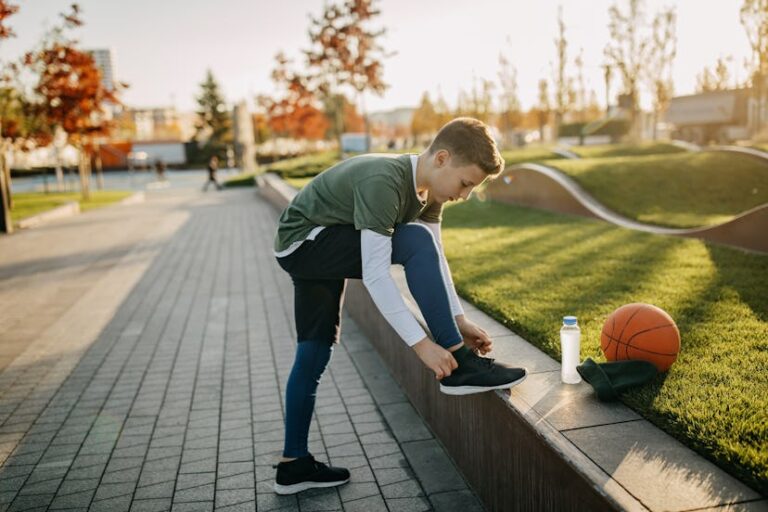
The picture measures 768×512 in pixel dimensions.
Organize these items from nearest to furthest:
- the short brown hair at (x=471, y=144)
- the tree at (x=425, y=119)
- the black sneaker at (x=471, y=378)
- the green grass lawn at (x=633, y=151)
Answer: the short brown hair at (x=471, y=144) < the black sneaker at (x=471, y=378) < the green grass lawn at (x=633, y=151) < the tree at (x=425, y=119)

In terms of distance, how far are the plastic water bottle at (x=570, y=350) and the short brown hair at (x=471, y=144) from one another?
1023 millimetres

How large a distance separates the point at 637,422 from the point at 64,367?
5047 mm

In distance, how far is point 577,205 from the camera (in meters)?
11.6

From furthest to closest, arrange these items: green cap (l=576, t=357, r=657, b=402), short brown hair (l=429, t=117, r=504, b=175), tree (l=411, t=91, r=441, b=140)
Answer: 1. tree (l=411, t=91, r=441, b=140)
2. green cap (l=576, t=357, r=657, b=402)
3. short brown hair (l=429, t=117, r=504, b=175)

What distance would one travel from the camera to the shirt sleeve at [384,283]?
2.76 m

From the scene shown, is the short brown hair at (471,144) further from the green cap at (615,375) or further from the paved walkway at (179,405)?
the paved walkway at (179,405)

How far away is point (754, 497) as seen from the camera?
2285 mm

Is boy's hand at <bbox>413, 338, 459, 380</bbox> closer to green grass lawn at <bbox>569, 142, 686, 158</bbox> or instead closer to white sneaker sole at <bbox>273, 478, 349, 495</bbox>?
white sneaker sole at <bbox>273, 478, 349, 495</bbox>

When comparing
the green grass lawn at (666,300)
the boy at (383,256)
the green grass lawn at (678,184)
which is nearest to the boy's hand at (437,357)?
the boy at (383,256)

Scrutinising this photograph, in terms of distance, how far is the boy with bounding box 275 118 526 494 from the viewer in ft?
9.20

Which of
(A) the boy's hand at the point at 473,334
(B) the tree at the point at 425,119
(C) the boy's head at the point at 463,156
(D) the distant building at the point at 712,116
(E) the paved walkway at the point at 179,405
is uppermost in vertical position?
(B) the tree at the point at 425,119

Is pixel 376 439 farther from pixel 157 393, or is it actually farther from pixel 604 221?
pixel 604 221

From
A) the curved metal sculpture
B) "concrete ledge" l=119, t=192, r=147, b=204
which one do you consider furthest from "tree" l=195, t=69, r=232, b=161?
the curved metal sculpture

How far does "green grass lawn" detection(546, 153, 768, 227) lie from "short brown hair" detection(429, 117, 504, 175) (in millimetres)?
8766
